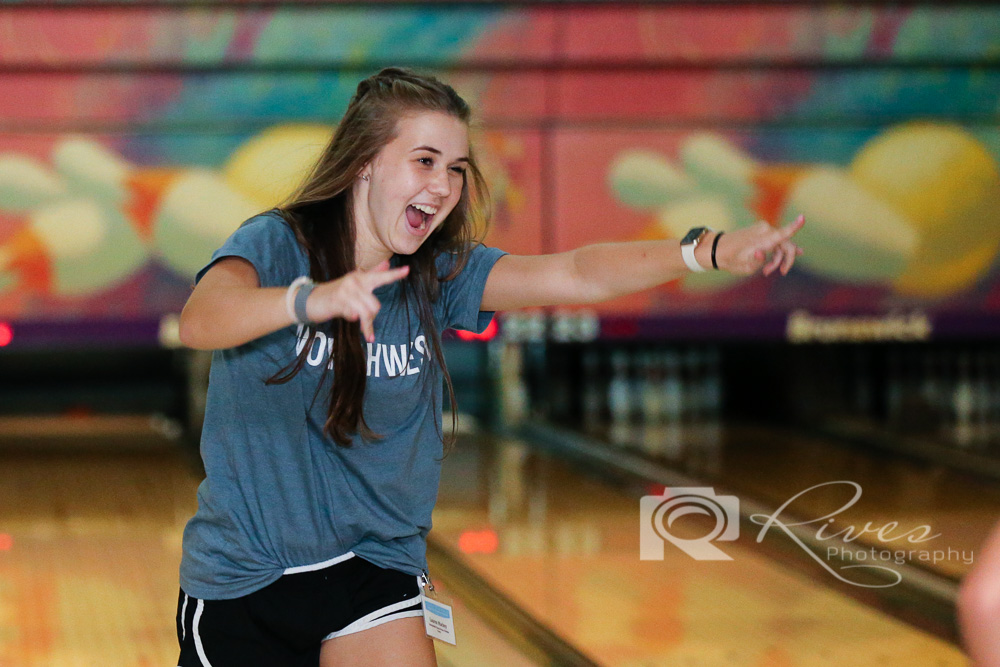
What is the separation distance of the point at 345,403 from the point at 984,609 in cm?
84

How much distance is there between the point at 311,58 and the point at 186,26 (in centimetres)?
50

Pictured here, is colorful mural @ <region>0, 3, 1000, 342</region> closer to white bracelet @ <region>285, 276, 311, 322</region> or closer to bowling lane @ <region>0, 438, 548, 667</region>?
bowling lane @ <region>0, 438, 548, 667</region>

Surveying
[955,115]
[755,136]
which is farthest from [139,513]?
[955,115]

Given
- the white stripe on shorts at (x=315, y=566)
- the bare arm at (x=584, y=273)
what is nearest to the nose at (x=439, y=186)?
the bare arm at (x=584, y=273)

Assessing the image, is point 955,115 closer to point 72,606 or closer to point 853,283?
point 853,283

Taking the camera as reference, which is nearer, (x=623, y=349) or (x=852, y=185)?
(x=852, y=185)

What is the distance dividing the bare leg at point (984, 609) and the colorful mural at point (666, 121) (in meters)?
4.17

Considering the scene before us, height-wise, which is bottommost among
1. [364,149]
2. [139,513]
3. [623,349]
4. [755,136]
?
[139,513]

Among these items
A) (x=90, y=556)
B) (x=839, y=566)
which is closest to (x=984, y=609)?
(x=839, y=566)

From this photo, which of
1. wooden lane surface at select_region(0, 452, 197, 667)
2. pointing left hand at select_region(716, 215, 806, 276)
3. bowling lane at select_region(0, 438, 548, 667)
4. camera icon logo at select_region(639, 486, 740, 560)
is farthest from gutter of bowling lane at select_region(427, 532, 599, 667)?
pointing left hand at select_region(716, 215, 806, 276)

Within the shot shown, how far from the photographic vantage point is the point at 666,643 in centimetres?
272

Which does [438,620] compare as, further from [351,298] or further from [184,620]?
[351,298]

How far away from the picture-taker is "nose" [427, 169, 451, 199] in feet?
4.85

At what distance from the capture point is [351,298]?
1.19 metres
